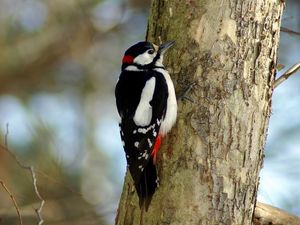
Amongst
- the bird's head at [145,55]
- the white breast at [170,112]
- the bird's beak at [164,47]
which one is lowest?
the white breast at [170,112]

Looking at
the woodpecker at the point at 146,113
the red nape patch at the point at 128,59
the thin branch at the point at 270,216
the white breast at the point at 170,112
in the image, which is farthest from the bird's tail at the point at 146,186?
the red nape patch at the point at 128,59

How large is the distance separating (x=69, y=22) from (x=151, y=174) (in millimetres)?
3691

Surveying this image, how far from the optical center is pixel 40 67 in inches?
268

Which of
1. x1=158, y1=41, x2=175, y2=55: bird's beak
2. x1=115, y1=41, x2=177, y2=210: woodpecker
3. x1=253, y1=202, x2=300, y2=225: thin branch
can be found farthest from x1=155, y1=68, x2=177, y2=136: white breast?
x1=253, y1=202, x2=300, y2=225: thin branch

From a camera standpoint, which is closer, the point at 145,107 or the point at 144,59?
the point at 145,107

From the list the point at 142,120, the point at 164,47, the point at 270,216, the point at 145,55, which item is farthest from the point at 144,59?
the point at 270,216

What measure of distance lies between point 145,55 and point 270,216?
1.05 m

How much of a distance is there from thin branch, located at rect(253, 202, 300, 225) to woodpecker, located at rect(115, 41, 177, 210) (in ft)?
1.79

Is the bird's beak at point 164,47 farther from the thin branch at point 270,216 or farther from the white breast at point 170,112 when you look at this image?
the thin branch at point 270,216

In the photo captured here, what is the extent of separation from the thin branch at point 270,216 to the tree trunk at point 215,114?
0.13 meters

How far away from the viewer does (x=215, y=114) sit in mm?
3408

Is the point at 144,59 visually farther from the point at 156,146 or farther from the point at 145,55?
the point at 156,146

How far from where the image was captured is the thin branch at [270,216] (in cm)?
351

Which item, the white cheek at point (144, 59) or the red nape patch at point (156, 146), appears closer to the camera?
the red nape patch at point (156, 146)
